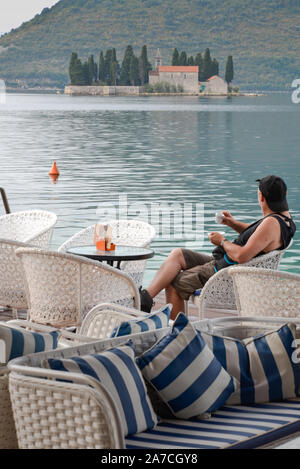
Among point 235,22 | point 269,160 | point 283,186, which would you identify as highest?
point 235,22

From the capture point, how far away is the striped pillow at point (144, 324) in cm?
223

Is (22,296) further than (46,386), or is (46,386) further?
(22,296)

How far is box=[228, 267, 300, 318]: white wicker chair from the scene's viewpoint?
9.81ft

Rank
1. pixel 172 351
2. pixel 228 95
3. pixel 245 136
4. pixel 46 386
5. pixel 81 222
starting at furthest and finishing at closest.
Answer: pixel 228 95 → pixel 245 136 → pixel 81 222 → pixel 172 351 → pixel 46 386

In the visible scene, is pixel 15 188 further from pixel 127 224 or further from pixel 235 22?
pixel 235 22

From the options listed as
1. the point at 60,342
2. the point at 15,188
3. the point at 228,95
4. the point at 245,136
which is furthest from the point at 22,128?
the point at 228,95

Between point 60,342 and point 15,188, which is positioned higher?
point 60,342

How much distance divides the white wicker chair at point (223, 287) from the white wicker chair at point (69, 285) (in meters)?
0.38

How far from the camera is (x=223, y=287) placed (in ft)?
12.8

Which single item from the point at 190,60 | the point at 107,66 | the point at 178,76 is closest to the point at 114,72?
the point at 107,66

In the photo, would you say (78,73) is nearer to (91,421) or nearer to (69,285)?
(69,285)

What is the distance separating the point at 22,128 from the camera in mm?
39406

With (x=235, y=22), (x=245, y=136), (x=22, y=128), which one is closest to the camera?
(x=245, y=136)
